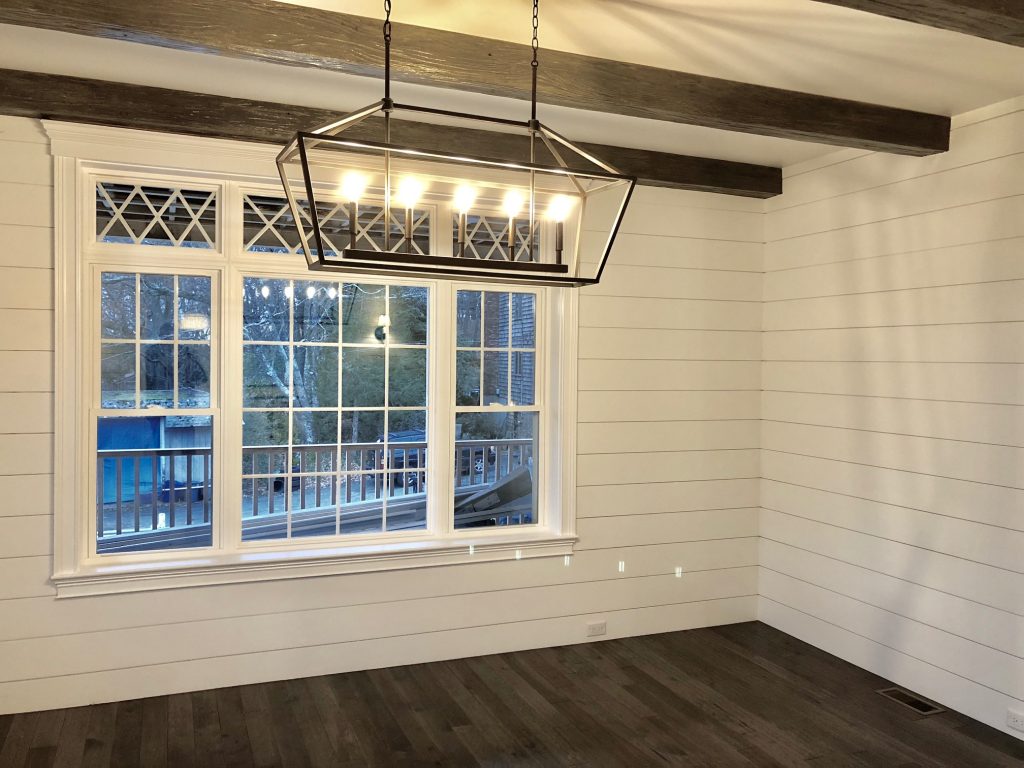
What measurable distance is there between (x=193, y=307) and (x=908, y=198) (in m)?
3.74

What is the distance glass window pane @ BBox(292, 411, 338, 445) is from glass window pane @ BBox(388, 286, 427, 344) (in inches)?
22.0

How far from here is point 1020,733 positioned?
3652mm

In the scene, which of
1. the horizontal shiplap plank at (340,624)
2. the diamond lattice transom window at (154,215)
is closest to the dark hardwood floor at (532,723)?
the horizontal shiplap plank at (340,624)

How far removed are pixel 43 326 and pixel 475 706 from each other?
107 inches

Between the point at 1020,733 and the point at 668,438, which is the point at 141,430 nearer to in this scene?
the point at 668,438

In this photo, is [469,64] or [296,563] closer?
[469,64]

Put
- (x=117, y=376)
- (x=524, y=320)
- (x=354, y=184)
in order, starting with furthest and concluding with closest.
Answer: (x=524, y=320) → (x=117, y=376) → (x=354, y=184)

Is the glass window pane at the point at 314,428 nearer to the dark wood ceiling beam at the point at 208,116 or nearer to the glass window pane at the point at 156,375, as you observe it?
the glass window pane at the point at 156,375

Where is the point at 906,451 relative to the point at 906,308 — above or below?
below

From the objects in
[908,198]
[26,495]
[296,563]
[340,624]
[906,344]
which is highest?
[908,198]


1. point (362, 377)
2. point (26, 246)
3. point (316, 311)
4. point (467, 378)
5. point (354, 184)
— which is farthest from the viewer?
point (467, 378)

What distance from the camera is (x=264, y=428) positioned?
436 cm

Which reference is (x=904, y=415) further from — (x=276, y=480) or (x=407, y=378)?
(x=276, y=480)

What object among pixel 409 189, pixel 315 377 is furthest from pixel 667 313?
pixel 409 189
